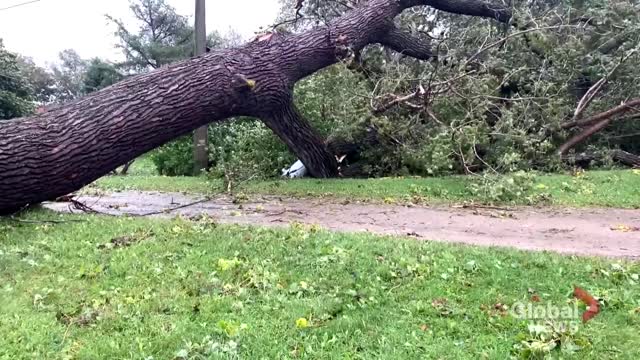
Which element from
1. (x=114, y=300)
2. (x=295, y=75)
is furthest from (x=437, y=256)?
(x=295, y=75)

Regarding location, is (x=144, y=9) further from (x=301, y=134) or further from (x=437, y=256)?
(x=437, y=256)

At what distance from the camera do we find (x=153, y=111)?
231 inches

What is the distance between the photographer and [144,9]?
27641 millimetres

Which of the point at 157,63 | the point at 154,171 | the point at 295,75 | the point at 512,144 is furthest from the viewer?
the point at 157,63

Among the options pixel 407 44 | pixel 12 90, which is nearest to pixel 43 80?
pixel 12 90

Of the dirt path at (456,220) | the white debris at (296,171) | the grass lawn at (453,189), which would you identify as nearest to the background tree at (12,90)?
the grass lawn at (453,189)

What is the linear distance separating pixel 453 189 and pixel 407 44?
12.7 ft

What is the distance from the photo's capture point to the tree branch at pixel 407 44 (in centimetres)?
1010

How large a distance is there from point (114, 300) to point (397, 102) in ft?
19.6

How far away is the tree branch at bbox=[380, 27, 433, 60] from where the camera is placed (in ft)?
33.1

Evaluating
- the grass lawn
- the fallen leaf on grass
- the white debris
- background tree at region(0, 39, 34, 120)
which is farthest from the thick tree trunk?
background tree at region(0, 39, 34, 120)

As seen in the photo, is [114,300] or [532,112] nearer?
[114,300]

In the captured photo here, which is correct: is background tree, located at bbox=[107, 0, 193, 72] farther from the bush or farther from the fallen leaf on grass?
the fallen leaf on grass

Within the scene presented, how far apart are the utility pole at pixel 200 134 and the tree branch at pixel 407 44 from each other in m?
3.90
